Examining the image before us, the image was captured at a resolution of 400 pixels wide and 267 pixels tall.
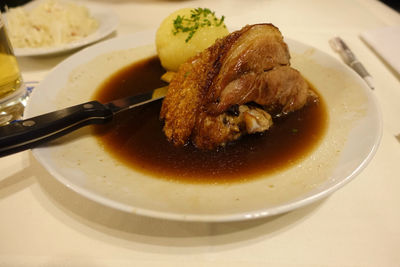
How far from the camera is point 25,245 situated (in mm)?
1354

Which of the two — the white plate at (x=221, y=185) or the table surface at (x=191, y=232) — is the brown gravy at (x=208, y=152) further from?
the table surface at (x=191, y=232)

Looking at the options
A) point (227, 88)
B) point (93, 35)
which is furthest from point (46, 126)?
point (93, 35)

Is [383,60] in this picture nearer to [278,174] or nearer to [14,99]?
[278,174]

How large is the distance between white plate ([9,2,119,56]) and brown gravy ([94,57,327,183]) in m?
0.82

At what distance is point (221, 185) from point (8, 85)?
5.44ft

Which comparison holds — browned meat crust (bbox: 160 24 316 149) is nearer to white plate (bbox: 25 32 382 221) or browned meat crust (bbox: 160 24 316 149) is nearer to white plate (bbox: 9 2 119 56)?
white plate (bbox: 25 32 382 221)

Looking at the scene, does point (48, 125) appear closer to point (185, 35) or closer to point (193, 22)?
point (185, 35)

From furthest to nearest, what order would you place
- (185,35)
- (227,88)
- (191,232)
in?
(185,35)
(227,88)
(191,232)

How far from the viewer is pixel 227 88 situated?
1.74 metres

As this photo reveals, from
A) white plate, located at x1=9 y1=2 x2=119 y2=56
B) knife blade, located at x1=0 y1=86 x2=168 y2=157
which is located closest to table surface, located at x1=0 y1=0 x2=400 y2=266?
knife blade, located at x1=0 y1=86 x2=168 y2=157

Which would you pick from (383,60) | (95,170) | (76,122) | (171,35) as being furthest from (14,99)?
(383,60)

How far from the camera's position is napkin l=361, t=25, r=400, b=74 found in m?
2.76

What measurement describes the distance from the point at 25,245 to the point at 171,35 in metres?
1.84

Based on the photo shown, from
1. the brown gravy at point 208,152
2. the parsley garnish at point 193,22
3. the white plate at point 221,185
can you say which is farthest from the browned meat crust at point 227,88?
the parsley garnish at point 193,22
